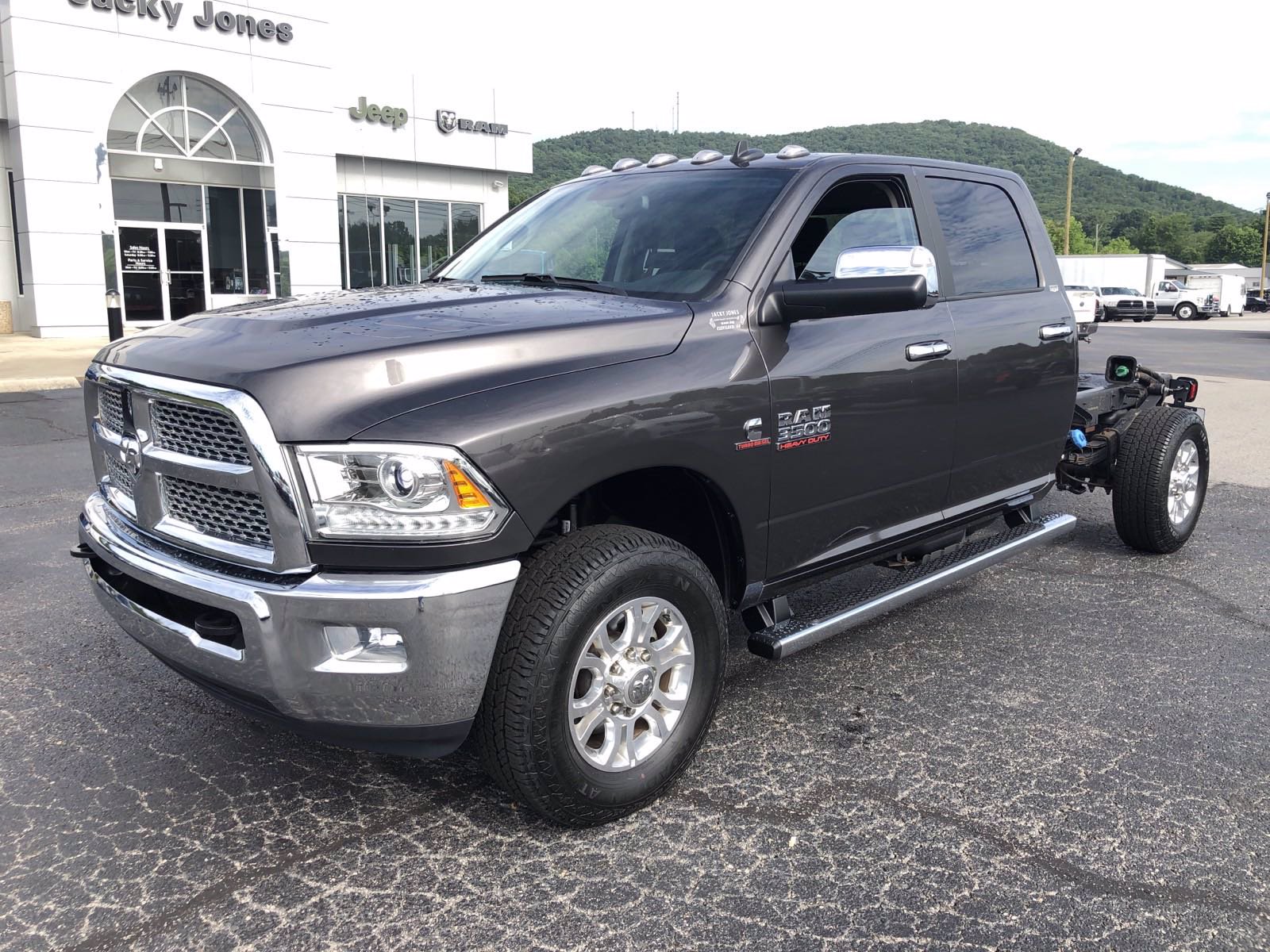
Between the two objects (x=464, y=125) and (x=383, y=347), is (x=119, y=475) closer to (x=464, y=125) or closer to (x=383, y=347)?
(x=383, y=347)

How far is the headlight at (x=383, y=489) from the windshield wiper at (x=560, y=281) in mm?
1208

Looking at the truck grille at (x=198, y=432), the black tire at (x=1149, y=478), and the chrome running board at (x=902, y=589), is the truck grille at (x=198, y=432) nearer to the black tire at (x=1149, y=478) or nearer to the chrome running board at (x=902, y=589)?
the chrome running board at (x=902, y=589)

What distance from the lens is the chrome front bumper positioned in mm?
2518

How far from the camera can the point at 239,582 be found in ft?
8.70

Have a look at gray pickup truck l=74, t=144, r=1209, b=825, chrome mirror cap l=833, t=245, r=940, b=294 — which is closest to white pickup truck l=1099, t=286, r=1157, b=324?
gray pickup truck l=74, t=144, r=1209, b=825

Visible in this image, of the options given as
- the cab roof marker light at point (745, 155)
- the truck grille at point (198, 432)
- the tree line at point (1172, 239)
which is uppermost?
the tree line at point (1172, 239)

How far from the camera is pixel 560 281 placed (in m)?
3.81

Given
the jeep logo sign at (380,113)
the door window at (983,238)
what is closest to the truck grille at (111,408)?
the door window at (983,238)

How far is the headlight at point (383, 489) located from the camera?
8.29ft

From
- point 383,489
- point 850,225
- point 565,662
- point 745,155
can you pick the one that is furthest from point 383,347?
point 850,225

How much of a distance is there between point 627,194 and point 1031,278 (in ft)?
6.61

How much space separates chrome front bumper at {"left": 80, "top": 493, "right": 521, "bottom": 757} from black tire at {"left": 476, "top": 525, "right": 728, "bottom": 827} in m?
0.08

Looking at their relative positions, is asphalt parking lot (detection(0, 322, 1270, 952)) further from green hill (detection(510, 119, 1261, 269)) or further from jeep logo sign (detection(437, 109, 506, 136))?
jeep logo sign (detection(437, 109, 506, 136))

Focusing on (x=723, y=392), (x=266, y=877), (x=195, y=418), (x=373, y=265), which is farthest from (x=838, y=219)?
(x=373, y=265)
